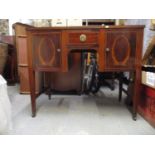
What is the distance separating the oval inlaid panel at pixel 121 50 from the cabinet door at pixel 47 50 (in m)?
0.43

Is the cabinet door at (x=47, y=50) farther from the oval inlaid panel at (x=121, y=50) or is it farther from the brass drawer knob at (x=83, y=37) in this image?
the oval inlaid panel at (x=121, y=50)

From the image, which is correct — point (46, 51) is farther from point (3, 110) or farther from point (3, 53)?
point (3, 53)

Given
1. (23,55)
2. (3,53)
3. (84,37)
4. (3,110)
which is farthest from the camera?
(3,53)

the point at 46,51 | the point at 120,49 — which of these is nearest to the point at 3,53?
the point at 46,51

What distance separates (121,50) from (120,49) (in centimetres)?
1

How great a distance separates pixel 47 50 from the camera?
1.43m

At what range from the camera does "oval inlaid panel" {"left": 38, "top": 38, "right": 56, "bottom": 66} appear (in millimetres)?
1416

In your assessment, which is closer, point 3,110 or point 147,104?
point 3,110

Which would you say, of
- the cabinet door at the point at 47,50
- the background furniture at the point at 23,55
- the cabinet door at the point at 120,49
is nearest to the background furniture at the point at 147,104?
the cabinet door at the point at 120,49

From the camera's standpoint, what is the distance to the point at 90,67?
2271mm
